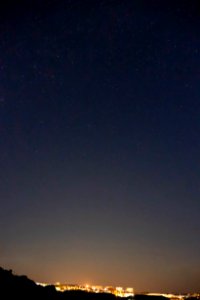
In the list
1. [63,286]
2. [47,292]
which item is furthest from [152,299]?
[47,292]

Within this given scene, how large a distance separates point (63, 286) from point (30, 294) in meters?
95.3

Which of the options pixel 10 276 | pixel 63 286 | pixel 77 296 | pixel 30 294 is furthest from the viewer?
pixel 63 286

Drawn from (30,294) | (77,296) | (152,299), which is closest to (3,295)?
(30,294)

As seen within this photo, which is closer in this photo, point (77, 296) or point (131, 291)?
point (77, 296)

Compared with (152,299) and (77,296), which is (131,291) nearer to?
(152,299)

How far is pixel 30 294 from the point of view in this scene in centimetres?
3650

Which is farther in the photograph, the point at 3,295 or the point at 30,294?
the point at 30,294

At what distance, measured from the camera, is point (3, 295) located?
31.6m

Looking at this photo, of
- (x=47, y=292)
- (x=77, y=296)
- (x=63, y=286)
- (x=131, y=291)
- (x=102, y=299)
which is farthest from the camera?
(x=131, y=291)

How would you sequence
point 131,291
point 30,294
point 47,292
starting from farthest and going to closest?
point 131,291, point 47,292, point 30,294

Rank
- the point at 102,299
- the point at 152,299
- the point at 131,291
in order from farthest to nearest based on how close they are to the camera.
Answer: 1. the point at 131,291
2. the point at 152,299
3. the point at 102,299

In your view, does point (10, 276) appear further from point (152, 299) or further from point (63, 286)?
point (63, 286)

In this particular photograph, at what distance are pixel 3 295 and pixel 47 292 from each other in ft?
34.8

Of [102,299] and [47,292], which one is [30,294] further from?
[102,299]
